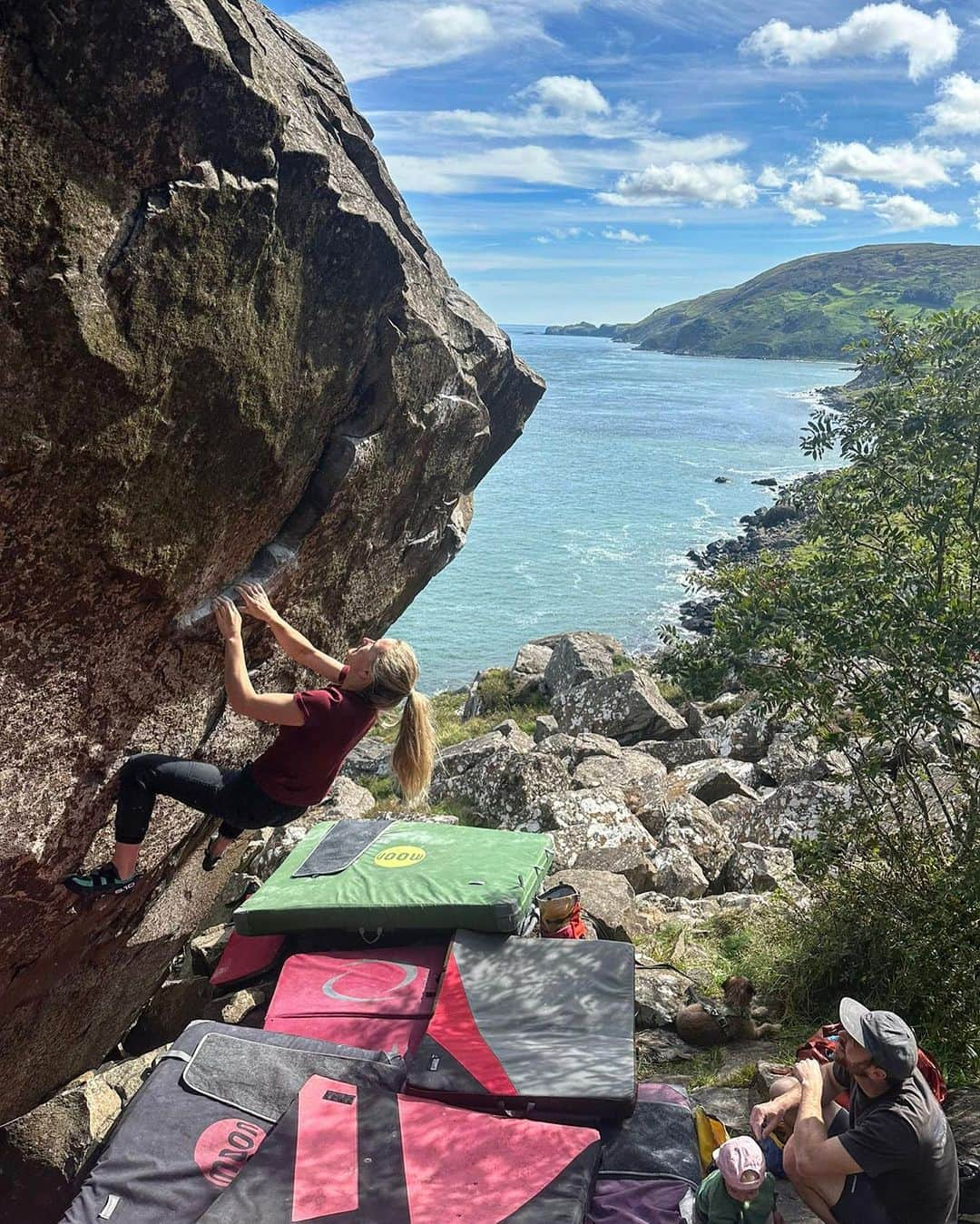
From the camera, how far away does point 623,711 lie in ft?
80.4

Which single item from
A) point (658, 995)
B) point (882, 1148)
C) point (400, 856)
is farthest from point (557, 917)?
point (882, 1148)

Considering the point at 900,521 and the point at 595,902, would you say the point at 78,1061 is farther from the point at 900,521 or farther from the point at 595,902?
the point at 900,521

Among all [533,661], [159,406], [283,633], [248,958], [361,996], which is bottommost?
[533,661]

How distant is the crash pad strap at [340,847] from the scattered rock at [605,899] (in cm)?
225

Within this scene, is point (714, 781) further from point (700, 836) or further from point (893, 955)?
point (893, 955)

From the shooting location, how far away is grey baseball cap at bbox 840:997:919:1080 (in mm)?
5215

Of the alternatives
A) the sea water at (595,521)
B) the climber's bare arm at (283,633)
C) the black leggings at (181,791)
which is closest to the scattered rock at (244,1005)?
the black leggings at (181,791)

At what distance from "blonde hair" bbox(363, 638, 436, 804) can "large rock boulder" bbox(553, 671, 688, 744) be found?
17.6 meters

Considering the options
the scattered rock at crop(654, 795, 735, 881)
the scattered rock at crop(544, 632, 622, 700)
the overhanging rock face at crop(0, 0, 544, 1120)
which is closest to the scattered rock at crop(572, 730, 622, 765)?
the scattered rock at crop(654, 795, 735, 881)

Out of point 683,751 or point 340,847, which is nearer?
point 340,847

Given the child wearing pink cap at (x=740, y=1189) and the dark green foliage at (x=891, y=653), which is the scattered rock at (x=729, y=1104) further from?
the child wearing pink cap at (x=740, y=1189)

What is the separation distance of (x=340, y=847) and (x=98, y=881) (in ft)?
10.5

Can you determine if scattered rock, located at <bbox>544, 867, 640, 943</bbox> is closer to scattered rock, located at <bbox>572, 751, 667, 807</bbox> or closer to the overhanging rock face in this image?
the overhanging rock face

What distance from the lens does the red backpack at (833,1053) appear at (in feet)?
19.4
